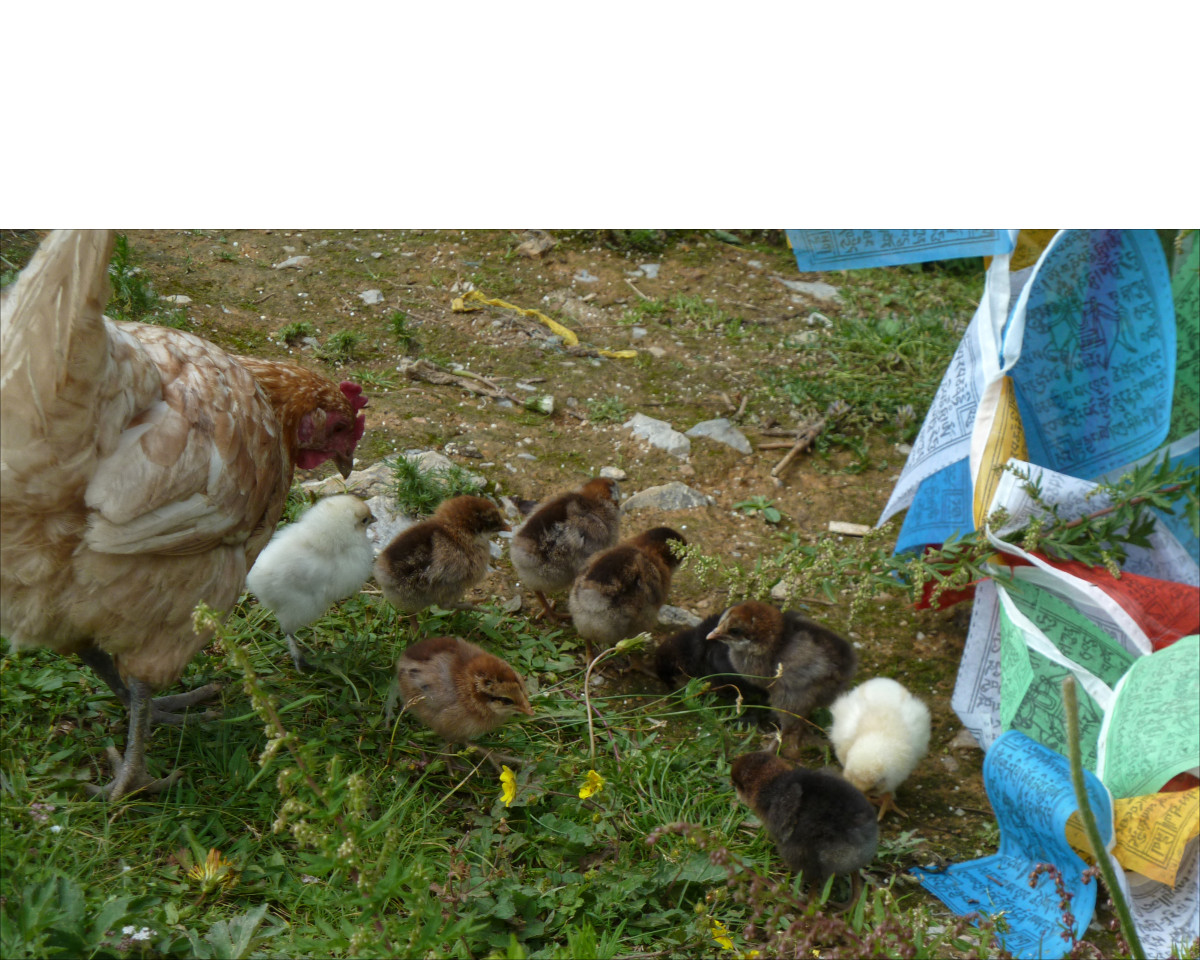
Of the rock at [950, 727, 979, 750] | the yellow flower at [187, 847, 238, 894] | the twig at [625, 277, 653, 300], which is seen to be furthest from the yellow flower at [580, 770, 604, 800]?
the twig at [625, 277, 653, 300]

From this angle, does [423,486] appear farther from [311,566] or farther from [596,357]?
[596,357]

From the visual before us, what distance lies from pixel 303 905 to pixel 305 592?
97 centimetres

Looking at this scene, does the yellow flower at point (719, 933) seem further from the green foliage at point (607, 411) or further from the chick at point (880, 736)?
the green foliage at point (607, 411)

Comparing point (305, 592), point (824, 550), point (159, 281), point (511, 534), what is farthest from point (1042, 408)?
point (159, 281)

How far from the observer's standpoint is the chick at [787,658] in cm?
312

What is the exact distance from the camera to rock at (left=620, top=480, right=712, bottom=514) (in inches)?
167

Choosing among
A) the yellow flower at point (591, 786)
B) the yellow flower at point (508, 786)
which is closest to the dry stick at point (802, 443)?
the yellow flower at point (591, 786)

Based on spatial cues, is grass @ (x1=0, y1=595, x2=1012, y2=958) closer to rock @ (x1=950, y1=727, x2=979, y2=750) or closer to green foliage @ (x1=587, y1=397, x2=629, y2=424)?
rock @ (x1=950, y1=727, x2=979, y2=750)

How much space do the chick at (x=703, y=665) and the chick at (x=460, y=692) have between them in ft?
2.24

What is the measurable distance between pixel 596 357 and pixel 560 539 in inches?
76.0

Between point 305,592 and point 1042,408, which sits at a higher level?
point 1042,408

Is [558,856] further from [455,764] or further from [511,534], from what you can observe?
[511,534]

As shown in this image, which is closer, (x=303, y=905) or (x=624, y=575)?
(x=303, y=905)
